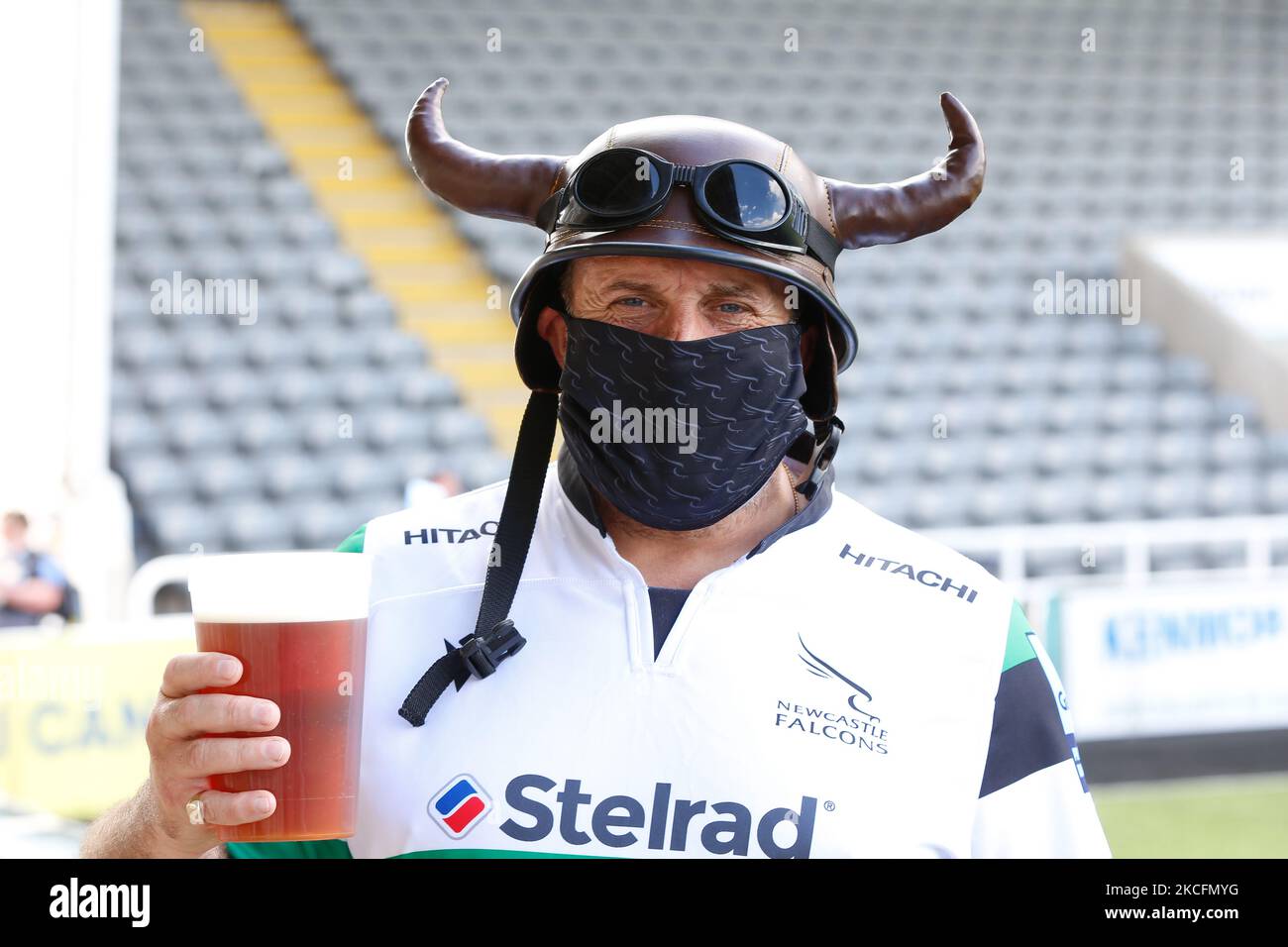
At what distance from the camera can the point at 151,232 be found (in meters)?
10.6

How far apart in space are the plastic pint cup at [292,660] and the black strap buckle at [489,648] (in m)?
0.29

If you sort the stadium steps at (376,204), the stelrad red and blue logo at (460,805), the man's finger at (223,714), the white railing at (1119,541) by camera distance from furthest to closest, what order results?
1. the stadium steps at (376,204)
2. the white railing at (1119,541)
3. the stelrad red and blue logo at (460,805)
4. the man's finger at (223,714)

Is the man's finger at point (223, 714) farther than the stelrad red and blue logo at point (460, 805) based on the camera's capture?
No

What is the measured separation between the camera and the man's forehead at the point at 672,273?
168 cm

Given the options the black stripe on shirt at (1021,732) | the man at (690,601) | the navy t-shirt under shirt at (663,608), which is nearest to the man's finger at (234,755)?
the man at (690,601)

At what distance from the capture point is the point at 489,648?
5.28ft

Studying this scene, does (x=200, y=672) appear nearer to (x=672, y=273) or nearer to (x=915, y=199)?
(x=672, y=273)

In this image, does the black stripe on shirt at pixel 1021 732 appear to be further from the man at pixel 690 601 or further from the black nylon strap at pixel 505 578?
the black nylon strap at pixel 505 578

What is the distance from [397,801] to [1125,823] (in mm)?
5375

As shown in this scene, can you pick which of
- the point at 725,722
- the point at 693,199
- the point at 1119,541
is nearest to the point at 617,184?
the point at 693,199

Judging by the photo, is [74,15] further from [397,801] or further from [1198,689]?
[397,801]

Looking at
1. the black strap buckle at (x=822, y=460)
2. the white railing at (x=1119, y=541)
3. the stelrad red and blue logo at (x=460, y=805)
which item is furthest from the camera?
the white railing at (x=1119, y=541)

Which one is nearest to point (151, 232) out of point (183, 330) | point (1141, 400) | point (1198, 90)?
point (183, 330)

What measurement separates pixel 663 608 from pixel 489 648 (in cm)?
20
